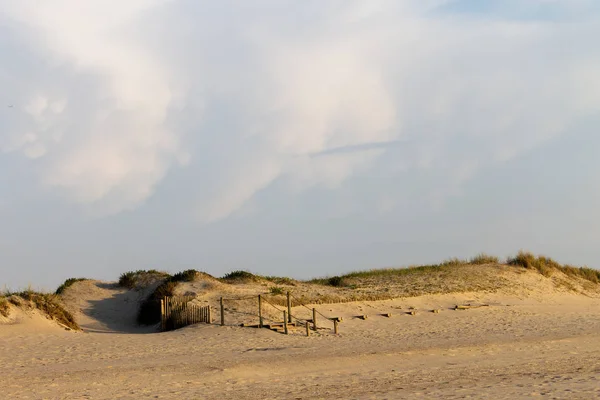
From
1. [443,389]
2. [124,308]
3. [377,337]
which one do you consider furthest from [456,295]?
[443,389]

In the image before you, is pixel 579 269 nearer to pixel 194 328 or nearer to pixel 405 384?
pixel 194 328

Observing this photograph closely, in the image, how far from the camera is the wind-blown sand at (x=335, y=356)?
658 inches

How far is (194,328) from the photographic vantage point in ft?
90.0

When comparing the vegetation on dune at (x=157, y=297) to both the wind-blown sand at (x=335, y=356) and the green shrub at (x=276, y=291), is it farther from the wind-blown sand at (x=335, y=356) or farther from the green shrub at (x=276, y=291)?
the green shrub at (x=276, y=291)

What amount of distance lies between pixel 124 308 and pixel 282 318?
1002 cm

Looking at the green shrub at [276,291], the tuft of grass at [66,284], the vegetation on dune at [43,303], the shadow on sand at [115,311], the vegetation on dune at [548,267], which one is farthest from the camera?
the vegetation on dune at [548,267]

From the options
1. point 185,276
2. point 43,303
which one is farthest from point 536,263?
point 43,303

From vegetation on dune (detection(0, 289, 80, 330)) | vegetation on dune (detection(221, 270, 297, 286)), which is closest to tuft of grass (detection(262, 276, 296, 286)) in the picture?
vegetation on dune (detection(221, 270, 297, 286))

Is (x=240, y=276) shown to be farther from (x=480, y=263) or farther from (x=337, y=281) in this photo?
(x=480, y=263)

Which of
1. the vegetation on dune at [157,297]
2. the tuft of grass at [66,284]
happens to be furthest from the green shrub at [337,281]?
the tuft of grass at [66,284]

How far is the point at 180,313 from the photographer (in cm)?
2889

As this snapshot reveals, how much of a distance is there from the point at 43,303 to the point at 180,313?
5.90m

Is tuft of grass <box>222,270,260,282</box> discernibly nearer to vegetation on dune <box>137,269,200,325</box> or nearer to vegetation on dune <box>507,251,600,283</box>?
vegetation on dune <box>137,269,200,325</box>

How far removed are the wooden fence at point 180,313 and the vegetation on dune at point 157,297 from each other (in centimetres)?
252
